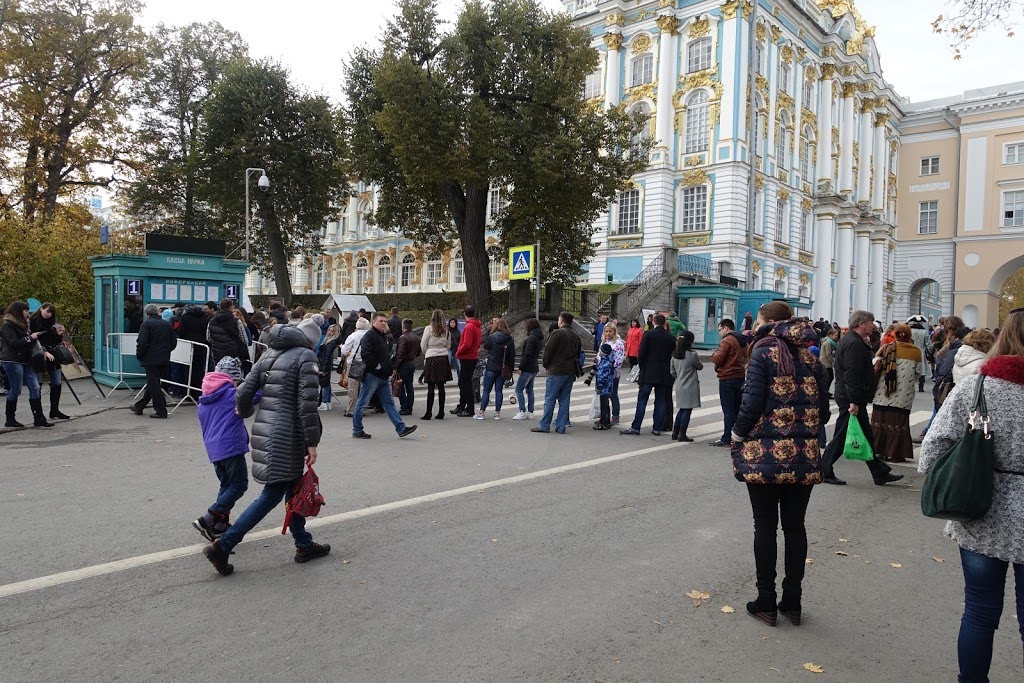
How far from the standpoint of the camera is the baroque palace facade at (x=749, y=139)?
1513 inches

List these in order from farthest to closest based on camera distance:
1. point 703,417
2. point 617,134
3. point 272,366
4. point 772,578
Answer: point 617,134, point 703,417, point 272,366, point 772,578

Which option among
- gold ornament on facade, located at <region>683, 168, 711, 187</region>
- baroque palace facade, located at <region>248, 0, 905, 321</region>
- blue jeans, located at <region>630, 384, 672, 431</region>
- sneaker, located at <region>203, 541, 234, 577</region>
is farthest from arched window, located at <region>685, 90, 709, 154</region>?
sneaker, located at <region>203, 541, 234, 577</region>

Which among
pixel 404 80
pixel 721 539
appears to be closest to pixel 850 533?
pixel 721 539

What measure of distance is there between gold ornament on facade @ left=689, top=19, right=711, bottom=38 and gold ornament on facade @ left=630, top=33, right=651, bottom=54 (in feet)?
8.06

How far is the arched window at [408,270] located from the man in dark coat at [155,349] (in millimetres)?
47147

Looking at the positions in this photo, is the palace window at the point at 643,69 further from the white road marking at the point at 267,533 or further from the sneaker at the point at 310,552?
the sneaker at the point at 310,552

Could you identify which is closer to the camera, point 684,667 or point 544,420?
point 684,667

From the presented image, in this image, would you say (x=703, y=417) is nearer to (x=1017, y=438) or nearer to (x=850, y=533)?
(x=850, y=533)

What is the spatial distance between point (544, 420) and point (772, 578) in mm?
7122

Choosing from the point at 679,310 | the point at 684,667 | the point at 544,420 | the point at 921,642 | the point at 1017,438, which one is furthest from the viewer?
the point at 679,310

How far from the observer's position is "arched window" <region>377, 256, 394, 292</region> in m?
61.5

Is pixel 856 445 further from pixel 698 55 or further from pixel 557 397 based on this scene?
pixel 698 55

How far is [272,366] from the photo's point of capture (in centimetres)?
491

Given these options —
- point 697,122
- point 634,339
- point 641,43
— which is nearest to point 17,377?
point 634,339
